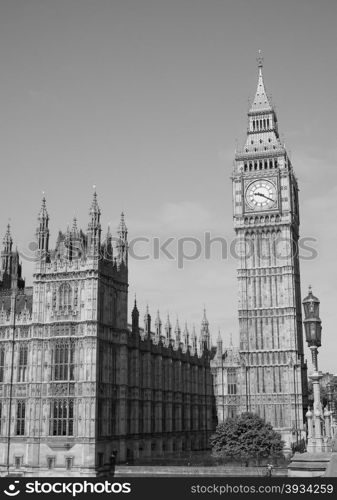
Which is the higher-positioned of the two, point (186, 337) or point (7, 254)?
point (7, 254)

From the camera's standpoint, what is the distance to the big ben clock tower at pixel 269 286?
10431 cm

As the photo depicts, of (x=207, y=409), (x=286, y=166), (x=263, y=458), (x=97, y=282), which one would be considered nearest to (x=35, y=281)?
(x=97, y=282)

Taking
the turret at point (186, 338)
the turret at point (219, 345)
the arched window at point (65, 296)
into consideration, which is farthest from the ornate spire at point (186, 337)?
the arched window at point (65, 296)

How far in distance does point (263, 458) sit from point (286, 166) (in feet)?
173

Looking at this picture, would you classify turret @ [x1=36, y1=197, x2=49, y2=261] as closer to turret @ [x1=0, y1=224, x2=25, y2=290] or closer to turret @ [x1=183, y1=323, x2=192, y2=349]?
turret @ [x1=0, y1=224, x2=25, y2=290]

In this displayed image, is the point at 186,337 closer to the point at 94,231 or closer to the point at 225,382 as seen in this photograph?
the point at 225,382

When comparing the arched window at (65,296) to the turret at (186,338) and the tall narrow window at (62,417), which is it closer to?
the tall narrow window at (62,417)

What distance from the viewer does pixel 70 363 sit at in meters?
70.4

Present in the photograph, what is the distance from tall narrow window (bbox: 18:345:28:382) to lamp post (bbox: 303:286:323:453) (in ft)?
142

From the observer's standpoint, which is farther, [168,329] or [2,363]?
[168,329]

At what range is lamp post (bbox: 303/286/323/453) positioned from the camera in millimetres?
32562

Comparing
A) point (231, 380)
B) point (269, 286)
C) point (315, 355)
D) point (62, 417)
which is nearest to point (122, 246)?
point (62, 417)

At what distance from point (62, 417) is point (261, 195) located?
57.5 meters

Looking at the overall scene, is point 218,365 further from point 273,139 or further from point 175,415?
point 273,139
